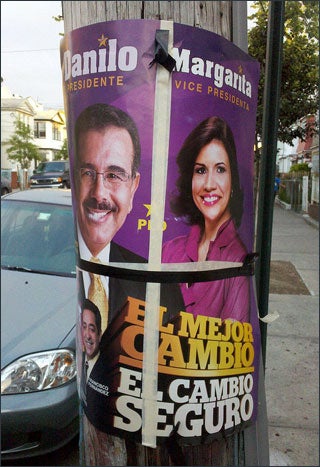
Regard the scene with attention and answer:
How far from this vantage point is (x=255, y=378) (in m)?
1.40

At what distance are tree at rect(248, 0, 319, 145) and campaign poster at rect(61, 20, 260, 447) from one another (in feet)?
4.52

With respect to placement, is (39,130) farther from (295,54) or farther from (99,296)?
(99,296)

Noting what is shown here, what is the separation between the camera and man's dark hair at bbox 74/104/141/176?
118cm

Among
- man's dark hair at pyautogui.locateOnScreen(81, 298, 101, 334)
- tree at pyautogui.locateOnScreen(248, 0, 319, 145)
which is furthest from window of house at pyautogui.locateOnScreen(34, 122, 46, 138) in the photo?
man's dark hair at pyautogui.locateOnScreen(81, 298, 101, 334)

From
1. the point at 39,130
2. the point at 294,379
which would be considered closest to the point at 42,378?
the point at 294,379

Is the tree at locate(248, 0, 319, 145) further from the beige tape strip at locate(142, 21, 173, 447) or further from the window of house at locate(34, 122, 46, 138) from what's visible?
the window of house at locate(34, 122, 46, 138)

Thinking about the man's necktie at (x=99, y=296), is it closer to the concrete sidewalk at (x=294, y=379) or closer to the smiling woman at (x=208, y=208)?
the smiling woman at (x=208, y=208)

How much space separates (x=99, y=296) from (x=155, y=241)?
0.24 metres

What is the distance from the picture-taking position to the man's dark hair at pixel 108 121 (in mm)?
1178

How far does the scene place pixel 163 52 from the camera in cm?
112

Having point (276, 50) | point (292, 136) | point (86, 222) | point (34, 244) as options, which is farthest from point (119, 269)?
point (292, 136)

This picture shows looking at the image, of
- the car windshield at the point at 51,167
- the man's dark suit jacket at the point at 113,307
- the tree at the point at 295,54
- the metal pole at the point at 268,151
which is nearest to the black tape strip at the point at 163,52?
the man's dark suit jacket at the point at 113,307

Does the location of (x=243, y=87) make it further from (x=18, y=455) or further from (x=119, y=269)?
(x=18, y=455)

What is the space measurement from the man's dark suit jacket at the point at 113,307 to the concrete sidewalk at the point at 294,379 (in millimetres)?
1875
